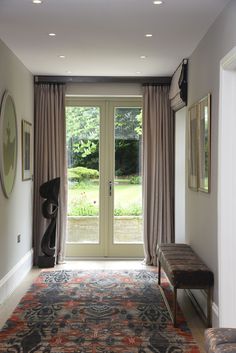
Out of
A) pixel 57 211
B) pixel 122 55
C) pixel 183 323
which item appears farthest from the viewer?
pixel 57 211

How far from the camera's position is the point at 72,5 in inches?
142

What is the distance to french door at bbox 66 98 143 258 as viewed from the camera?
6980 mm

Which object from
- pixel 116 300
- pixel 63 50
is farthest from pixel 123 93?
pixel 116 300

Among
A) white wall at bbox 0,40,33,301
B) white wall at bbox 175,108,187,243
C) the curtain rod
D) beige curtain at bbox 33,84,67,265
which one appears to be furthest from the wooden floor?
the curtain rod

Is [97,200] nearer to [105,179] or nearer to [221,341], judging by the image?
[105,179]

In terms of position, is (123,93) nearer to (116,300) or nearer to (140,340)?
(116,300)

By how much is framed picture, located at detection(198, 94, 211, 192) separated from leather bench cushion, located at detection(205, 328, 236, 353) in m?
1.70

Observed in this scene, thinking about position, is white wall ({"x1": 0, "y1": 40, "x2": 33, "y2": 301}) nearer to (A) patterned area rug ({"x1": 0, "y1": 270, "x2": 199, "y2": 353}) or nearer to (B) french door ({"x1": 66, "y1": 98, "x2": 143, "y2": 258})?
(A) patterned area rug ({"x1": 0, "y1": 270, "x2": 199, "y2": 353})

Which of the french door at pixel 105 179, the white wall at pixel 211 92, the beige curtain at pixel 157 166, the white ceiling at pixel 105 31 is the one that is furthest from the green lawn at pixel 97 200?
the white wall at pixel 211 92

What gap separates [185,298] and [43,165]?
2739 mm

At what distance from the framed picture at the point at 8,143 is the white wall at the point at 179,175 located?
2.21m

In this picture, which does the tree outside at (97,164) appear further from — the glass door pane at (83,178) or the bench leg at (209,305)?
the bench leg at (209,305)

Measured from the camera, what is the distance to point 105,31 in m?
4.33

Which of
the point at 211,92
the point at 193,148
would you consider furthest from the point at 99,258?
the point at 211,92
